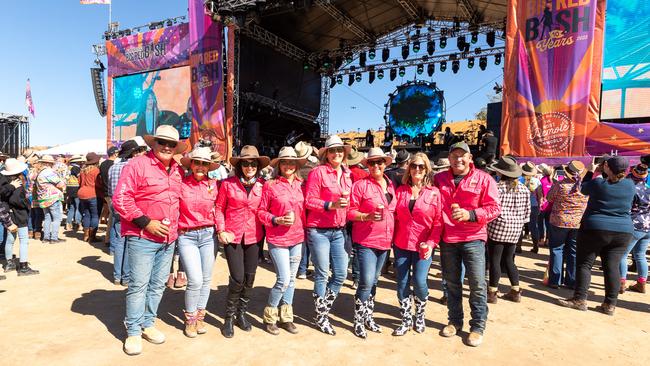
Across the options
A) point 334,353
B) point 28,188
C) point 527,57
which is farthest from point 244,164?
point 527,57

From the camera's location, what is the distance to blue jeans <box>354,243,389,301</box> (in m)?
3.18

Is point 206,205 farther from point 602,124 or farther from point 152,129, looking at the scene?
point 152,129

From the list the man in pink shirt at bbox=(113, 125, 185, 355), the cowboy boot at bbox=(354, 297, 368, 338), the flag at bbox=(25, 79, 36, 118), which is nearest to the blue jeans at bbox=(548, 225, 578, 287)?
the cowboy boot at bbox=(354, 297, 368, 338)

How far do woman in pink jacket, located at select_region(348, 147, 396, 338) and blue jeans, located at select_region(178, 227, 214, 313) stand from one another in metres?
1.31

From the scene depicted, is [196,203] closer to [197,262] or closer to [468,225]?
[197,262]

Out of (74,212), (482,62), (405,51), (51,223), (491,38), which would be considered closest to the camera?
(51,223)

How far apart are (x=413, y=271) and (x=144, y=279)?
2343mm

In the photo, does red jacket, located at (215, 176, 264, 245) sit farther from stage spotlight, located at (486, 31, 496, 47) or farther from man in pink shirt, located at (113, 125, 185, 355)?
stage spotlight, located at (486, 31, 496, 47)

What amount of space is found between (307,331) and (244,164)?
1.72m

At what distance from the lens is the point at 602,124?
9.77 m

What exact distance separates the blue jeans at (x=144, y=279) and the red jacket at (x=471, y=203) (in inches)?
98.4

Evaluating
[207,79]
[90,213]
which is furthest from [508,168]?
[207,79]

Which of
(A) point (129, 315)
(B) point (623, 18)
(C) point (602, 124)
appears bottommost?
(A) point (129, 315)

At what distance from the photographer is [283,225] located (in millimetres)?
3160
